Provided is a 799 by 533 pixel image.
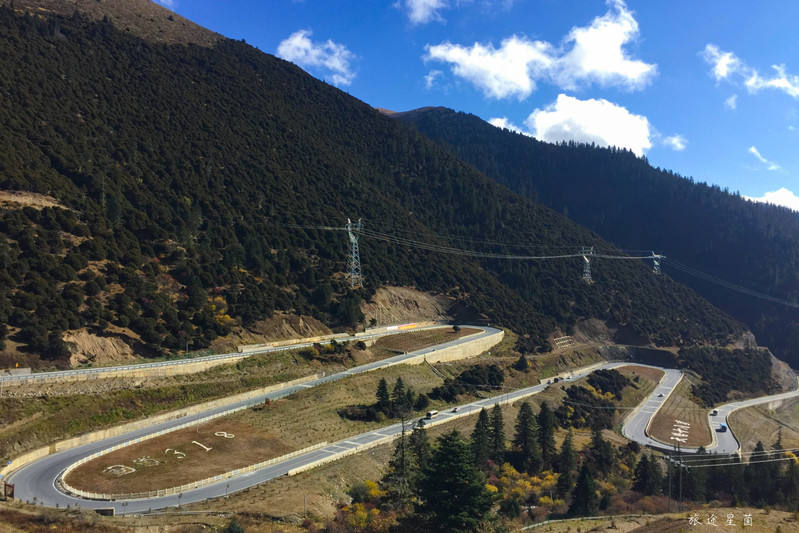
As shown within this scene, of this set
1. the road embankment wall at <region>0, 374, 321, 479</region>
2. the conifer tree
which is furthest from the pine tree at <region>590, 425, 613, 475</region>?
the road embankment wall at <region>0, 374, 321, 479</region>

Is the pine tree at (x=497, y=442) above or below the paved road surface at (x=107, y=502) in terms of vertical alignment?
below

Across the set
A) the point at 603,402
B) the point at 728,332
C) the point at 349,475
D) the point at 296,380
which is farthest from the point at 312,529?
the point at 728,332

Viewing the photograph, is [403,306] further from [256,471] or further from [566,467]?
[256,471]

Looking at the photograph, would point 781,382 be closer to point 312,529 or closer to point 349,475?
point 349,475

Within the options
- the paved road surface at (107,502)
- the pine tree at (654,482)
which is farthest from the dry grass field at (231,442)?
the pine tree at (654,482)

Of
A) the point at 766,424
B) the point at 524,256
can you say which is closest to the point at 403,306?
the point at 524,256

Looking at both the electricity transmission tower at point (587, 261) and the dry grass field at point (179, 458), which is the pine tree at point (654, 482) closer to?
the dry grass field at point (179, 458)
